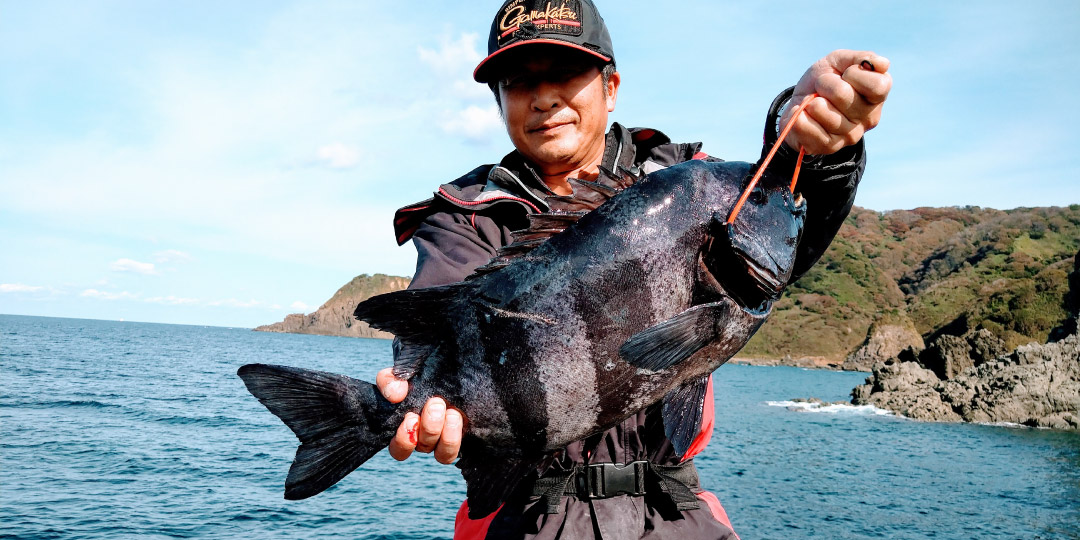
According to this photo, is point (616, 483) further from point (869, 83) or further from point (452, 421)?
point (869, 83)

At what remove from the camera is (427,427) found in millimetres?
2611

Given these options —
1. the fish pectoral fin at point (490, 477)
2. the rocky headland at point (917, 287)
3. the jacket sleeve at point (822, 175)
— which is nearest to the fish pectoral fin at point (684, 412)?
the fish pectoral fin at point (490, 477)

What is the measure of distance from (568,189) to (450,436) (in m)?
1.81

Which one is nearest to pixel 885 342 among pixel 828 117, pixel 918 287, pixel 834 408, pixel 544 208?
pixel 918 287

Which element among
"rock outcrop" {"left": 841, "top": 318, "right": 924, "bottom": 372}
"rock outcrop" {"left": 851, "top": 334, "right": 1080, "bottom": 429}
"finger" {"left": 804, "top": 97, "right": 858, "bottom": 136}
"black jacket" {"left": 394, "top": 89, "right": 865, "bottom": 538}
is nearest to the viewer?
"finger" {"left": 804, "top": 97, "right": 858, "bottom": 136}

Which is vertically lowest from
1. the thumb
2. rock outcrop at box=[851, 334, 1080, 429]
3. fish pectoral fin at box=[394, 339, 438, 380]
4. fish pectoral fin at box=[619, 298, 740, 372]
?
rock outcrop at box=[851, 334, 1080, 429]

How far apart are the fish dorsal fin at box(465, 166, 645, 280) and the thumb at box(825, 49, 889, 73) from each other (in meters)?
0.87

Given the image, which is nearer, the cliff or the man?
the man

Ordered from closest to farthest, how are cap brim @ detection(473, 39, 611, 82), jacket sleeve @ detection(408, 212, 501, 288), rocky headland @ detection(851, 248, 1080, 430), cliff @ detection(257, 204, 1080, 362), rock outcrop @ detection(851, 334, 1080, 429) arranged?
jacket sleeve @ detection(408, 212, 501, 288), cap brim @ detection(473, 39, 611, 82), rock outcrop @ detection(851, 334, 1080, 429), rocky headland @ detection(851, 248, 1080, 430), cliff @ detection(257, 204, 1080, 362)

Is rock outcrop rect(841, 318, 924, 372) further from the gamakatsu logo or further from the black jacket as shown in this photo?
the gamakatsu logo

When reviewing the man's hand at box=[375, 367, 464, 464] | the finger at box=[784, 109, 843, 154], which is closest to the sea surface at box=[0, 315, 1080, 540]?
the man's hand at box=[375, 367, 464, 464]

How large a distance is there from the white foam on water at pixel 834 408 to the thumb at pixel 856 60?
182ft

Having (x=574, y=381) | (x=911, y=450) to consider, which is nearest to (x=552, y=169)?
(x=574, y=381)

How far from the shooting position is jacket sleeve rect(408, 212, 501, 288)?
10.3 feet
